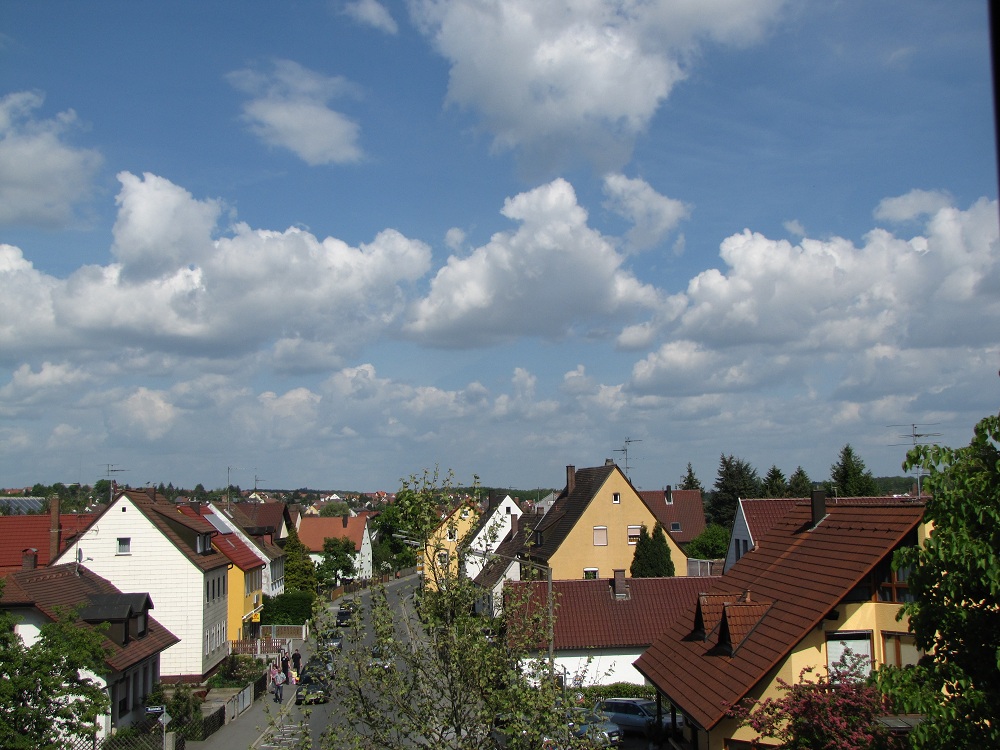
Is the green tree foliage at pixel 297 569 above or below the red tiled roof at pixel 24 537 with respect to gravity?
below

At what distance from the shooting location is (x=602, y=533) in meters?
51.8

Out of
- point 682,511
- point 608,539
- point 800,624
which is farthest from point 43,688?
point 682,511

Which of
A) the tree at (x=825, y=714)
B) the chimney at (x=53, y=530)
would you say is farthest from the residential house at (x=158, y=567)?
the tree at (x=825, y=714)

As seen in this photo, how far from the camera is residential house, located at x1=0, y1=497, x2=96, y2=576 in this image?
41.1 meters

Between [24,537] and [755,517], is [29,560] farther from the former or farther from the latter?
[755,517]

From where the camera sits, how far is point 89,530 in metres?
40.6

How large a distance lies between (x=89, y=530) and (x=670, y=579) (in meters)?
26.4

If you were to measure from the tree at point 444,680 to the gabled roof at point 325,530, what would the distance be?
88914 millimetres

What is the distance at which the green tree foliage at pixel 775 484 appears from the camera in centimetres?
8813

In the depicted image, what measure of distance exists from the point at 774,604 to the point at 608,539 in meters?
30.8

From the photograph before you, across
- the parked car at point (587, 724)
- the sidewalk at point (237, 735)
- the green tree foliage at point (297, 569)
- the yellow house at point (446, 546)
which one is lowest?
the sidewalk at point (237, 735)

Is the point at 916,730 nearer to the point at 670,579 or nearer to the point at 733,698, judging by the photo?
the point at 733,698

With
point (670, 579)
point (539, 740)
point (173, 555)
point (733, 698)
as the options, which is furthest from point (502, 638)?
point (173, 555)

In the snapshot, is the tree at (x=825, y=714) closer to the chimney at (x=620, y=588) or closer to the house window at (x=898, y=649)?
the house window at (x=898, y=649)
